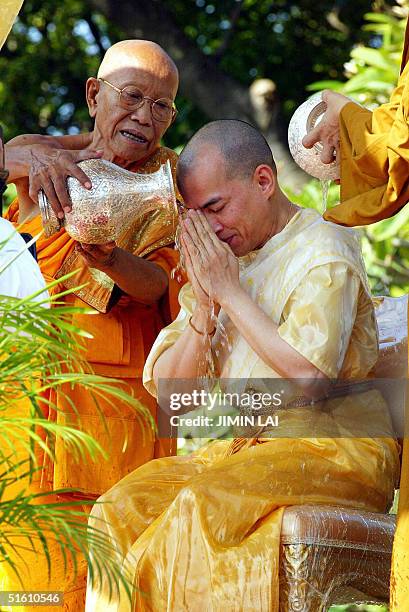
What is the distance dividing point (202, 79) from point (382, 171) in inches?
232

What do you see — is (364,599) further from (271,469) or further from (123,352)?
(123,352)

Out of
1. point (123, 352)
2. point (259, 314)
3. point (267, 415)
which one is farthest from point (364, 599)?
point (123, 352)

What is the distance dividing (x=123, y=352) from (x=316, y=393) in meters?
0.96

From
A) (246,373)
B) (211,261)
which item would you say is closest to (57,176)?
(211,261)

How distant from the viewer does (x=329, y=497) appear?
347cm

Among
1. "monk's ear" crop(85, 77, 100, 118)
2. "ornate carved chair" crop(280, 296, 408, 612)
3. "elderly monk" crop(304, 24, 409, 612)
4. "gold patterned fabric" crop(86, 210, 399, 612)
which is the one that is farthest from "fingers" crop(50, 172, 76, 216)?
"ornate carved chair" crop(280, 296, 408, 612)

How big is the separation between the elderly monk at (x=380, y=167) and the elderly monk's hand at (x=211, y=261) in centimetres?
35

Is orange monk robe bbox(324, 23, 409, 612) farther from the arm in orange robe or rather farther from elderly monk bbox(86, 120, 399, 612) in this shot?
elderly monk bbox(86, 120, 399, 612)

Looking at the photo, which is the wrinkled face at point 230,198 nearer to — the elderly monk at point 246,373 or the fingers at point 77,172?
the elderly monk at point 246,373

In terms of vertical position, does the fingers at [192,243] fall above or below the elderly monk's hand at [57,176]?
below

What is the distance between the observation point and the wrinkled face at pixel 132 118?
4238 millimetres

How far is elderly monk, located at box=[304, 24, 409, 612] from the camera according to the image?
3086mm

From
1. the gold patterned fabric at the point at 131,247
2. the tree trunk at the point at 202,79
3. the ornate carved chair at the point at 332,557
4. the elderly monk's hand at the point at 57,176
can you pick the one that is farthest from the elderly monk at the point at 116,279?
the tree trunk at the point at 202,79

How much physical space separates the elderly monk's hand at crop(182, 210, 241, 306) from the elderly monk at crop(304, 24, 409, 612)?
35cm
